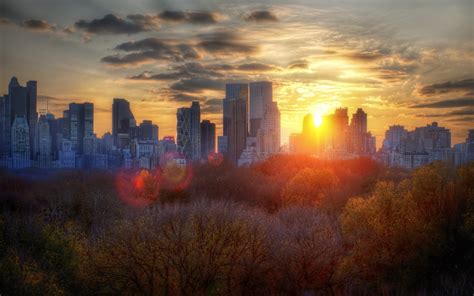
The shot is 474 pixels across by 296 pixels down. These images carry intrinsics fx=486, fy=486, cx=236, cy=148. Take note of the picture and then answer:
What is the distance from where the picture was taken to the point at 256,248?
29.8 meters

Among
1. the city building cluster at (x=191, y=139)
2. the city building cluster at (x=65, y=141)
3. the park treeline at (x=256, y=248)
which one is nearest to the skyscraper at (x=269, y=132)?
the city building cluster at (x=191, y=139)

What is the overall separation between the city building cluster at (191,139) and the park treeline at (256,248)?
60.0 ft

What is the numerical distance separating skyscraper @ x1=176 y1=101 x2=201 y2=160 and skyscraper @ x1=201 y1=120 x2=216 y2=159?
3.75 meters

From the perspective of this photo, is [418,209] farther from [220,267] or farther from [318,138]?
[318,138]

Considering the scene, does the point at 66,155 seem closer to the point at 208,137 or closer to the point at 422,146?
the point at 208,137

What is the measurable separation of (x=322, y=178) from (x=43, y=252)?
37.9 m

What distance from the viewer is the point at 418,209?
35.9 metres

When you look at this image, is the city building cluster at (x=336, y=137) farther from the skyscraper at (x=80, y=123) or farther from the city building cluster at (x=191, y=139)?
the skyscraper at (x=80, y=123)

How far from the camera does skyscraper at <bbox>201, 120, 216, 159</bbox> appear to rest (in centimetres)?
13862

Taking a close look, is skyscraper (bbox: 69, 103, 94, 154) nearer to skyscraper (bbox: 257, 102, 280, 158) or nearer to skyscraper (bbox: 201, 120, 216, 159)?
skyscraper (bbox: 201, 120, 216, 159)

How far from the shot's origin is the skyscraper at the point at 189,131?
127 meters

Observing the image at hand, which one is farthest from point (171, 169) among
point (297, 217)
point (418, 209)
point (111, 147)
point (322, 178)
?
point (111, 147)

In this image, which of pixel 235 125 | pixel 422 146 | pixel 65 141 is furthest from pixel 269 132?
pixel 65 141

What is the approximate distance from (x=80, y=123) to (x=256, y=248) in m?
83.8
